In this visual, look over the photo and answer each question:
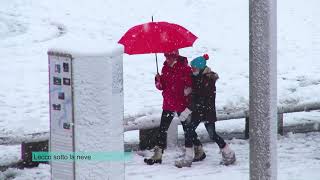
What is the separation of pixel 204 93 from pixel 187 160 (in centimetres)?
87

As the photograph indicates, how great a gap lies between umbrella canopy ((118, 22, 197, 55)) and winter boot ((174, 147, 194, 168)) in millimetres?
1350

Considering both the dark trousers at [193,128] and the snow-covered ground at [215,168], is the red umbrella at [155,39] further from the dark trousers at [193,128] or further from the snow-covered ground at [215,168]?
the snow-covered ground at [215,168]

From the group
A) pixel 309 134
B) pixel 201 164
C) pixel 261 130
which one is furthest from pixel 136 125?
pixel 261 130

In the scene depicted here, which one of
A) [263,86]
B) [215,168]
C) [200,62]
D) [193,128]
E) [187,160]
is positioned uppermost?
[200,62]

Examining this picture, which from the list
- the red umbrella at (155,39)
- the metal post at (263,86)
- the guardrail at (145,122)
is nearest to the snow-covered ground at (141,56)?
the guardrail at (145,122)

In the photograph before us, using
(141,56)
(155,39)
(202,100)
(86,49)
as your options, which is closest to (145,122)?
(202,100)

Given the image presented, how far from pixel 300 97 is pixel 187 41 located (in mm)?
5211

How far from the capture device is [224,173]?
26.4ft

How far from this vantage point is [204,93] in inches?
316

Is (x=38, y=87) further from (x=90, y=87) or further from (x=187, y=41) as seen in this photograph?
(x=90, y=87)

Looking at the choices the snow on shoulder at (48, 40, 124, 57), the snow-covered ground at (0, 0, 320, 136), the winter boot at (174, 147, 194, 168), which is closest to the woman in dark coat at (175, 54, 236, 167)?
the winter boot at (174, 147, 194, 168)

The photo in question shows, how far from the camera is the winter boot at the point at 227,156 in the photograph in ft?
27.2

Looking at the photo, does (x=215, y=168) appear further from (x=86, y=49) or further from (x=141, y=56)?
(x=141, y=56)

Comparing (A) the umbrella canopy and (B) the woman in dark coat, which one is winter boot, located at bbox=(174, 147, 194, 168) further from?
(A) the umbrella canopy
